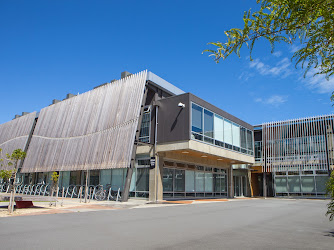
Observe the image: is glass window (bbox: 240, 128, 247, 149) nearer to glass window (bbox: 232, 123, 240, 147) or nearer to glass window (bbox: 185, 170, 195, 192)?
glass window (bbox: 232, 123, 240, 147)

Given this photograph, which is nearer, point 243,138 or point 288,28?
point 288,28

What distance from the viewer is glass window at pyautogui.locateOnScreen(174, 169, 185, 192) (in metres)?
20.6

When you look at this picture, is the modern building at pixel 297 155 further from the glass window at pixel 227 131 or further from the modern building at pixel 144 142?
the glass window at pixel 227 131

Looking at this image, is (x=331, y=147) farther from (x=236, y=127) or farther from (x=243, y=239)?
(x=243, y=239)

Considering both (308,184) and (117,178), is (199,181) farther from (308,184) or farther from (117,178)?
(308,184)

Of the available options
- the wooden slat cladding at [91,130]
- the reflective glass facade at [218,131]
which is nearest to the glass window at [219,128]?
the reflective glass facade at [218,131]

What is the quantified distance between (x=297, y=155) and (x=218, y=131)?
11.5 meters

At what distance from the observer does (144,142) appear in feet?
64.7

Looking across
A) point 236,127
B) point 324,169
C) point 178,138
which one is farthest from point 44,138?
point 324,169

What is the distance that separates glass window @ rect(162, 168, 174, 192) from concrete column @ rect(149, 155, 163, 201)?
0.49 metres

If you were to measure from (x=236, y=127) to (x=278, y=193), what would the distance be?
32.3 ft

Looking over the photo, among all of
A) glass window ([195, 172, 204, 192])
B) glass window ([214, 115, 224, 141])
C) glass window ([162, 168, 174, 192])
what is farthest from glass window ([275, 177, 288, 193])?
glass window ([162, 168, 174, 192])

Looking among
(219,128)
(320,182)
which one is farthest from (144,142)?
(320,182)

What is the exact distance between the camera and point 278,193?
2966 centimetres
